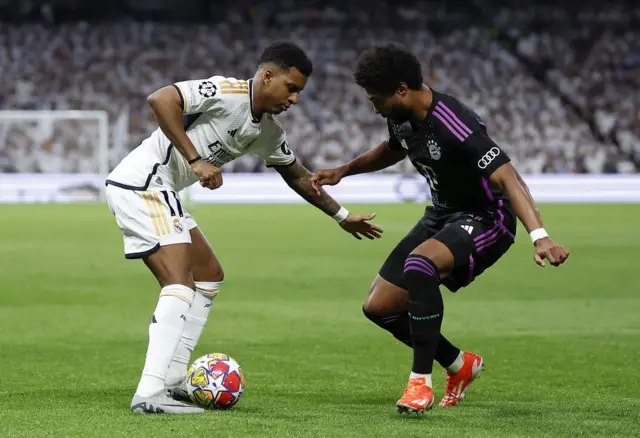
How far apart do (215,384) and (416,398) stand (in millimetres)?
1161

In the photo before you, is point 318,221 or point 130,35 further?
point 130,35

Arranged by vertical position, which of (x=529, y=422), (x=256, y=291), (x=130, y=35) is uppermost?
(x=529, y=422)

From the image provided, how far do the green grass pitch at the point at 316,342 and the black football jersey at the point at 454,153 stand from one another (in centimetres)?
124

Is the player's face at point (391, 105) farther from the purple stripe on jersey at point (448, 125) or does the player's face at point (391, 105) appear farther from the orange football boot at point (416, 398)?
the orange football boot at point (416, 398)

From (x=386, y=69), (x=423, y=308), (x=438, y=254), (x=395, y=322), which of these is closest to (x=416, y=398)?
Result: (x=423, y=308)

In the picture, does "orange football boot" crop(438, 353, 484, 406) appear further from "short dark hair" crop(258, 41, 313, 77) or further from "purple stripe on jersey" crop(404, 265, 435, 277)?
"short dark hair" crop(258, 41, 313, 77)

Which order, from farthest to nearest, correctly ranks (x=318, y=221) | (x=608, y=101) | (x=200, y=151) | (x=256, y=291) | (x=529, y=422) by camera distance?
(x=608, y=101) → (x=318, y=221) → (x=256, y=291) → (x=200, y=151) → (x=529, y=422)

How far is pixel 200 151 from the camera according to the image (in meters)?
6.34

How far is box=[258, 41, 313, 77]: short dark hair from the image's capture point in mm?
6129

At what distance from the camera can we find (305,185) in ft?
23.1

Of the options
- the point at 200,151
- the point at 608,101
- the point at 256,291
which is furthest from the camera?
the point at 608,101

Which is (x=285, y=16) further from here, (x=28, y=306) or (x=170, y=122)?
(x=170, y=122)

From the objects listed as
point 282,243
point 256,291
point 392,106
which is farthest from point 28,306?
point 282,243

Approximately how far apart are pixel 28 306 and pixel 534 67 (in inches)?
1175
